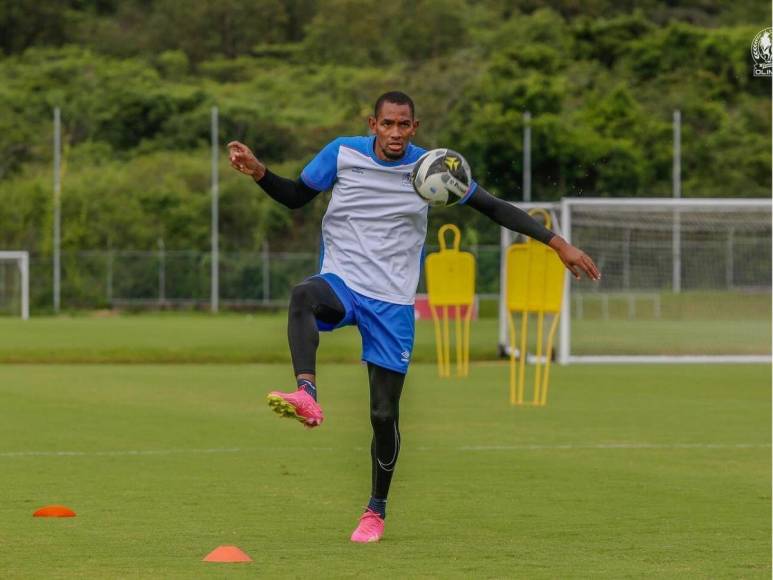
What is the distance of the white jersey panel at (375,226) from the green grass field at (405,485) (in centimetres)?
128

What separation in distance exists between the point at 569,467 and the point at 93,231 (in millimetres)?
44532

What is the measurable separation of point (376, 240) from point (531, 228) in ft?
2.60

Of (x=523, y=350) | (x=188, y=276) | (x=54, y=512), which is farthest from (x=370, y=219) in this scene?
(x=188, y=276)

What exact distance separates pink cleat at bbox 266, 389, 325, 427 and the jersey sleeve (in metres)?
1.22

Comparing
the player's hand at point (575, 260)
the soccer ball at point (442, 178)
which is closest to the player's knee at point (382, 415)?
the soccer ball at point (442, 178)

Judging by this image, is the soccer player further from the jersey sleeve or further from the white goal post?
the white goal post

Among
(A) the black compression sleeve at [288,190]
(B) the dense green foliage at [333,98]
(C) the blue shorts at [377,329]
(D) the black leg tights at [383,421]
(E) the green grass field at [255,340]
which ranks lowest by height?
(E) the green grass field at [255,340]

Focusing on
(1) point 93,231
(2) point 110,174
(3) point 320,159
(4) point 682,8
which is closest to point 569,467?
(3) point 320,159

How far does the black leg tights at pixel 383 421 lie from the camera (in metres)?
8.36

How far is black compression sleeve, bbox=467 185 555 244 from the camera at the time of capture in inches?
318

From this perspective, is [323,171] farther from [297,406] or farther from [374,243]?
[297,406]

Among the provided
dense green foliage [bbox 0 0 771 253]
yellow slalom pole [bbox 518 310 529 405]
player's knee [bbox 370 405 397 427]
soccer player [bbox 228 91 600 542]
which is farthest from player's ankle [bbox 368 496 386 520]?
dense green foliage [bbox 0 0 771 253]

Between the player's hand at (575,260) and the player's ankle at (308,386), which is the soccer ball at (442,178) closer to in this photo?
the player's hand at (575,260)

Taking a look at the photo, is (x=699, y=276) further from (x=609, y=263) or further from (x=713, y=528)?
(x=713, y=528)
